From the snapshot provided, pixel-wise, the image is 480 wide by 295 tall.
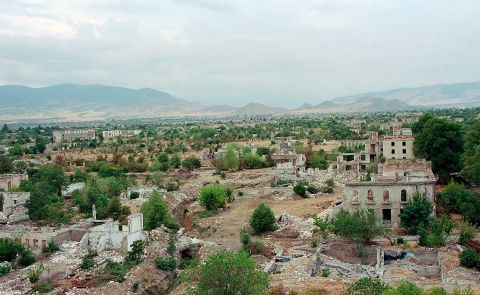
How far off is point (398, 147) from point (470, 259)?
27507mm

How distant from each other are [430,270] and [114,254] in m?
15.1

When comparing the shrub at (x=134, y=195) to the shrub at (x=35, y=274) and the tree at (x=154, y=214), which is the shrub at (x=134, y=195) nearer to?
the tree at (x=154, y=214)

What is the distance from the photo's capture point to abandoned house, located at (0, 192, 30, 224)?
127ft

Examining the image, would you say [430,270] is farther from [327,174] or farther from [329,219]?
[327,174]

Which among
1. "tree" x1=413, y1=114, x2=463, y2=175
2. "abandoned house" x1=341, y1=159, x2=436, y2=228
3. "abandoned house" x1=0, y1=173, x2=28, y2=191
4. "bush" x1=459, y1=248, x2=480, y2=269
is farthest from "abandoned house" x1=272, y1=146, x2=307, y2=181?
"bush" x1=459, y1=248, x2=480, y2=269

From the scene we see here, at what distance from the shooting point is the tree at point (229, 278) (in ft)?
67.7

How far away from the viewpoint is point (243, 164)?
68.8 meters

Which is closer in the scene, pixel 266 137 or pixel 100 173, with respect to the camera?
pixel 100 173

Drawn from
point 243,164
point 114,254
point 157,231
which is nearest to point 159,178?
point 243,164

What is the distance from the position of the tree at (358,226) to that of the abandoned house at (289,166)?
23724 millimetres

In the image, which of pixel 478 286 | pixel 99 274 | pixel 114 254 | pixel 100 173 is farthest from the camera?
pixel 100 173

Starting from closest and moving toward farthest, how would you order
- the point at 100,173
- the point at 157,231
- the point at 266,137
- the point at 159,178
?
the point at 157,231 → the point at 159,178 → the point at 100,173 → the point at 266,137

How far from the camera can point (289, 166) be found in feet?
184

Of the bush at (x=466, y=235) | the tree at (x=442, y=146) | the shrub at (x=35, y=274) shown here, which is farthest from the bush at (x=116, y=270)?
the tree at (x=442, y=146)
